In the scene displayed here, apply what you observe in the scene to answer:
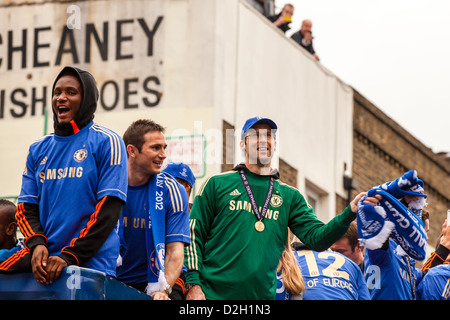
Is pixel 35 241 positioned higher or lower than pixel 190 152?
lower

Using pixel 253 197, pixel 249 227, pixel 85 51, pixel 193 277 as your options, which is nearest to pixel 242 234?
pixel 249 227

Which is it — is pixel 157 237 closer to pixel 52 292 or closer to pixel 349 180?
pixel 52 292

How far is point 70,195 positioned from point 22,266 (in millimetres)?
578

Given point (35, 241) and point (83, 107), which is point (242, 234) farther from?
point (35, 241)

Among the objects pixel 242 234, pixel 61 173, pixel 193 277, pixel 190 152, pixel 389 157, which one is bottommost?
pixel 193 277

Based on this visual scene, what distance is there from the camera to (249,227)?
28.8 feet

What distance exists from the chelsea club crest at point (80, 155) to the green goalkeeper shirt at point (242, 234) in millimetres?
1229

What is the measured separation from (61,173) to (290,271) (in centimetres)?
222

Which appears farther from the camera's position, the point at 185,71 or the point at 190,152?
the point at 185,71

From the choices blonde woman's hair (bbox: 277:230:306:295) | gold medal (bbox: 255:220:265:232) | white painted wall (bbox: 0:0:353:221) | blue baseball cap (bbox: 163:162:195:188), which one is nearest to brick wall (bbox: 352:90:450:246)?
white painted wall (bbox: 0:0:353:221)

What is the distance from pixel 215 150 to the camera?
19.4m

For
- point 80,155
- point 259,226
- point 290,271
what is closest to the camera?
point 80,155

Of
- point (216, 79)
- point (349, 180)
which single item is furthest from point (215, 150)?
point (349, 180)

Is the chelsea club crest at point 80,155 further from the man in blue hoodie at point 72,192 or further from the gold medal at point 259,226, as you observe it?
the gold medal at point 259,226
